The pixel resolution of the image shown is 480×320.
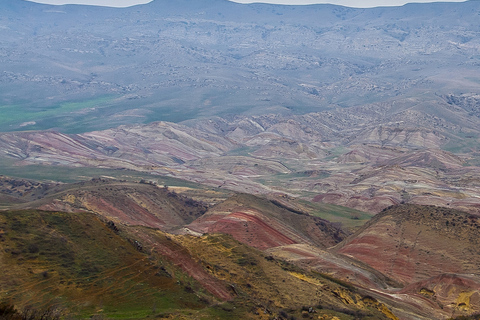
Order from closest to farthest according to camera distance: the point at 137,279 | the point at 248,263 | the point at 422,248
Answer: the point at 137,279 → the point at 248,263 → the point at 422,248

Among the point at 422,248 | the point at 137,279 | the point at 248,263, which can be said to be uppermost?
the point at 137,279

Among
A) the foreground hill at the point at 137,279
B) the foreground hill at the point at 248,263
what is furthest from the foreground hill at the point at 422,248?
the foreground hill at the point at 137,279

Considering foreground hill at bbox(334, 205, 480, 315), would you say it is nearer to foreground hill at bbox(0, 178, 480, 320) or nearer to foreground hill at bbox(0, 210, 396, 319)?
foreground hill at bbox(0, 178, 480, 320)

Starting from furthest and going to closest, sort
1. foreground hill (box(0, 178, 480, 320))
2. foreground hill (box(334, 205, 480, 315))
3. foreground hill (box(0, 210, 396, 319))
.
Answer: foreground hill (box(334, 205, 480, 315)) → foreground hill (box(0, 178, 480, 320)) → foreground hill (box(0, 210, 396, 319))

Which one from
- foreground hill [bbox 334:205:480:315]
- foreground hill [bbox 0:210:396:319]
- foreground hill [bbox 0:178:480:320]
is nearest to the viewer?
foreground hill [bbox 0:210:396:319]

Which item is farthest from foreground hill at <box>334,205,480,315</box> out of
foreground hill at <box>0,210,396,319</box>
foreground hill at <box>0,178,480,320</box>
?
foreground hill at <box>0,210,396,319</box>

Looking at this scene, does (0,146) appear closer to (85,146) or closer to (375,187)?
(85,146)

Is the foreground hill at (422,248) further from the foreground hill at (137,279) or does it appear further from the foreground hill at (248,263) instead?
the foreground hill at (137,279)

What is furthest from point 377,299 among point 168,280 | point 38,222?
point 38,222

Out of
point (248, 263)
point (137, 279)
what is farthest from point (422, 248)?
point (137, 279)

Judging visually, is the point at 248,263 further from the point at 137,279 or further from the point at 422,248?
the point at 422,248

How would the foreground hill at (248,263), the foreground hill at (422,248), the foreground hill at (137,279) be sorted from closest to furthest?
1. the foreground hill at (137,279)
2. the foreground hill at (248,263)
3. the foreground hill at (422,248)
